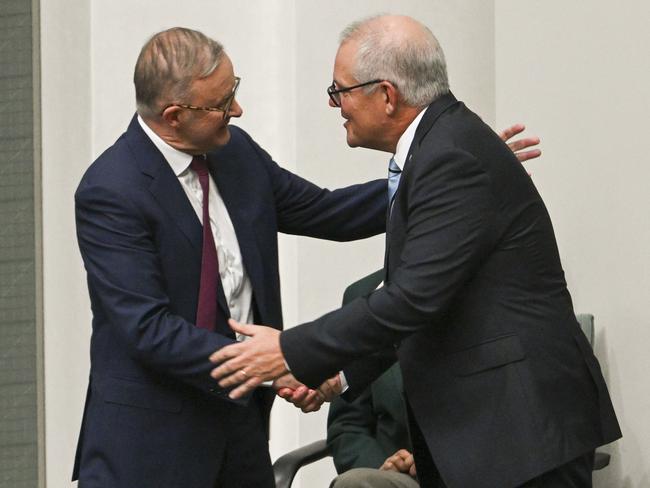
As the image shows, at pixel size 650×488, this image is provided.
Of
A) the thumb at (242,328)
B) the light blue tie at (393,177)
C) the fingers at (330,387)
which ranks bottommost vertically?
the fingers at (330,387)

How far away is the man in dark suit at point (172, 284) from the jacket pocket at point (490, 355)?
0.52m

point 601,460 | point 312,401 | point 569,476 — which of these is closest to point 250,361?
point 312,401

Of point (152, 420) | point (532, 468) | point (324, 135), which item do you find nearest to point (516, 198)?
point (532, 468)

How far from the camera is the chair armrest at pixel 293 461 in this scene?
3529 millimetres

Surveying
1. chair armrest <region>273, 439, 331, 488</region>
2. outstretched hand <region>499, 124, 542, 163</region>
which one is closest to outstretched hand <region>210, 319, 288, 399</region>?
chair armrest <region>273, 439, 331, 488</region>

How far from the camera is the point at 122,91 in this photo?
4.78 m

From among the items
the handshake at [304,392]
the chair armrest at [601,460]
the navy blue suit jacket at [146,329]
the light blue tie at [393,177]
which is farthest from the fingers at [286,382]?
the chair armrest at [601,460]

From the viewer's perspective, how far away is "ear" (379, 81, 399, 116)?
9.55 feet

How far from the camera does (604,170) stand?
3.70m

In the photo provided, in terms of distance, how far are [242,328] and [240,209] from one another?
35cm

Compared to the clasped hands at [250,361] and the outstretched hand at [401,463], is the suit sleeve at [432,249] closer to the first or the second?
the clasped hands at [250,361]

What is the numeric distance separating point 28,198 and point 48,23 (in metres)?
0.61

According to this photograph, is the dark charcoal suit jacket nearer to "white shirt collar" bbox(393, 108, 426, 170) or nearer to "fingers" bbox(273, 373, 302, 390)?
"white shirt collar" bbox(393, 108, 426, 170)

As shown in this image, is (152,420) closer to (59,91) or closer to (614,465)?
(614,465)
